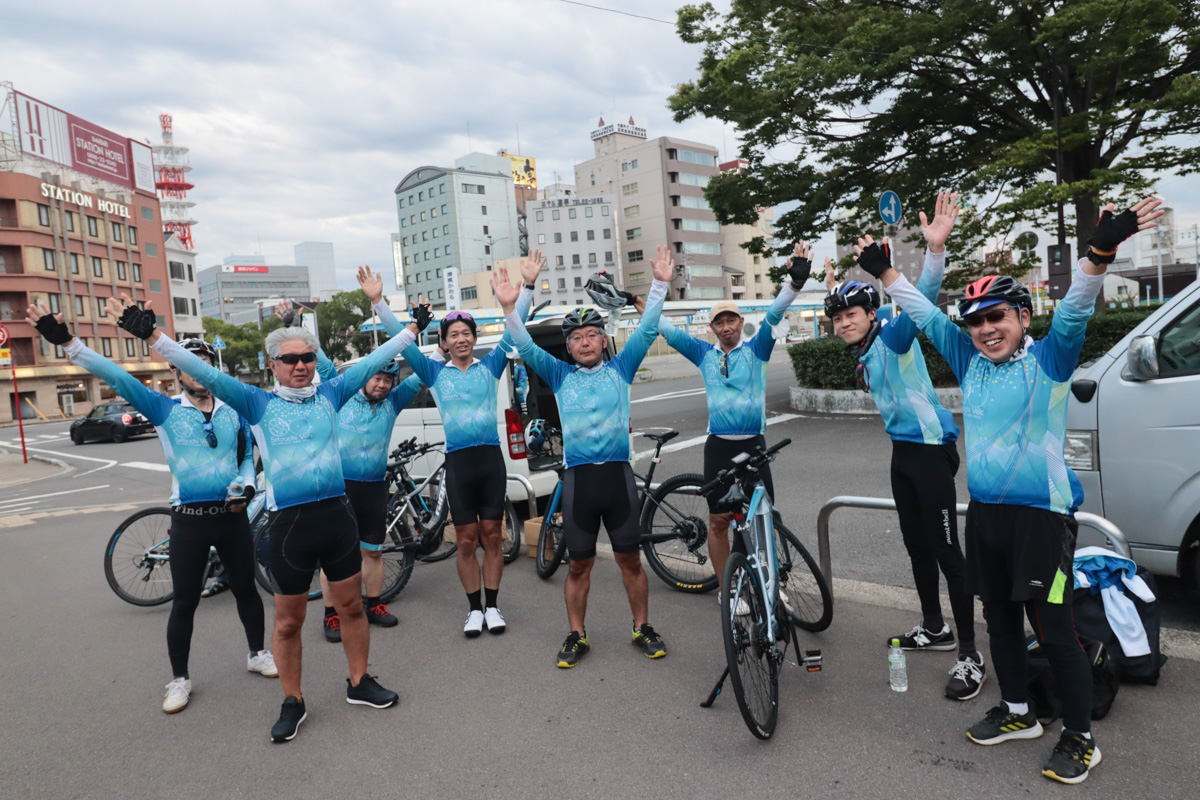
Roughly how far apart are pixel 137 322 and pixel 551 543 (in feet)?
11.7

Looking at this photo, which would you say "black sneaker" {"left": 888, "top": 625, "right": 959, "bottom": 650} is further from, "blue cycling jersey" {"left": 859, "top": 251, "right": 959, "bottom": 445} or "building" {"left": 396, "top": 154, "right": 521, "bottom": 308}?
"building" {"left": 396, "top": 154, "right": 521, "bottom": 308}

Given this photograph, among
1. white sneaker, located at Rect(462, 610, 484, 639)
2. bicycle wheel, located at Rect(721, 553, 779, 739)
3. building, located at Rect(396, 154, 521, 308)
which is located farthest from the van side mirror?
building, located at Rect(396, 154, 521, 308)

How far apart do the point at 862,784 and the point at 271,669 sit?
139 inches

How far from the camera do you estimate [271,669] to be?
460 centimetres

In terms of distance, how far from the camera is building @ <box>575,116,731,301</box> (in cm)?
8188

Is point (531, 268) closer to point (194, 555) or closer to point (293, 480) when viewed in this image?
point (293, 480)

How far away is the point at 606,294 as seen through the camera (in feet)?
15.3

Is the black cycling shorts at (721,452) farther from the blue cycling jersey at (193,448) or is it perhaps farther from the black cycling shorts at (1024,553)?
the blue cycling jersey at (193,448)

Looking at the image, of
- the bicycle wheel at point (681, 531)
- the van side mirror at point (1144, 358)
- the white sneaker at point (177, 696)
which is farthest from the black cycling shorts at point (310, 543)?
the van side mirror at point (1144, 358)

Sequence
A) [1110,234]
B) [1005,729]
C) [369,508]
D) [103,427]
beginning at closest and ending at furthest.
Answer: [1110,234] < [1005,729] < [369,508] < [103,427]

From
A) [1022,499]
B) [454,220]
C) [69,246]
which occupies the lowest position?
[1022,499]

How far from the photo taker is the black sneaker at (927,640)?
4180 mm

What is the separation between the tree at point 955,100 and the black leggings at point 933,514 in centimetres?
934

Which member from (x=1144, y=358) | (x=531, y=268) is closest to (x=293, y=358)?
(x=531, y=268)
